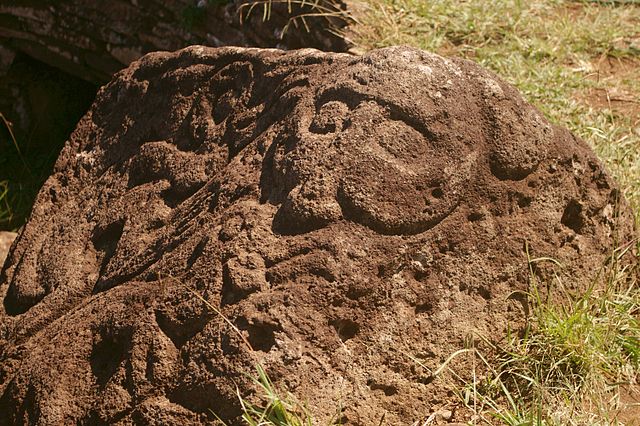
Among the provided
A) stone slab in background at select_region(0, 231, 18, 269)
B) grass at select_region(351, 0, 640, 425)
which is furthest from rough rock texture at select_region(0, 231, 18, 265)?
grass at select_region(351, 0, 640, 425)

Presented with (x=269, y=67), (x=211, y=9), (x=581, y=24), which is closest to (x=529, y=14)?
(x=581, y=24)

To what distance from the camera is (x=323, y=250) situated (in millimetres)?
2174

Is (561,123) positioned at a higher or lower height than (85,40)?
lower

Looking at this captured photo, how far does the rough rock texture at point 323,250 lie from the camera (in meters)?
2.17

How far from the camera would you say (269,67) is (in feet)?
8.82

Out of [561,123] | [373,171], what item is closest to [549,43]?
[561,123]

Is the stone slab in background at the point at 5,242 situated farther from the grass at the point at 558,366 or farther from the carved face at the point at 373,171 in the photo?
the grass at the point at 558,366

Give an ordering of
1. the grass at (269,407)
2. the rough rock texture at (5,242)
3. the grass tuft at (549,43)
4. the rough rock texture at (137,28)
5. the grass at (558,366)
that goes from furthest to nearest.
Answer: the rough rock texture at (137,28) → the rough rock texture at (5,242) → the grass tuft at (549,43) → the grass at (558,366) → the grass at (269,407)

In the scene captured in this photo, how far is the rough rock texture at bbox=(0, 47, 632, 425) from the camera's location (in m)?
2.17

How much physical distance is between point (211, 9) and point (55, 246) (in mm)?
2054

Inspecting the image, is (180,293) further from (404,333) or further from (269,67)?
(269,67)

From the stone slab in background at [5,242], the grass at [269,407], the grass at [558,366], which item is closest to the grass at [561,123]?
the grass at [558,366]

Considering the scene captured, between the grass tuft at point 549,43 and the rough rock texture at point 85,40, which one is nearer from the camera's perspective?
the grass tuft at point 549,43

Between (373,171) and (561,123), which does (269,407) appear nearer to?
(373,171)
